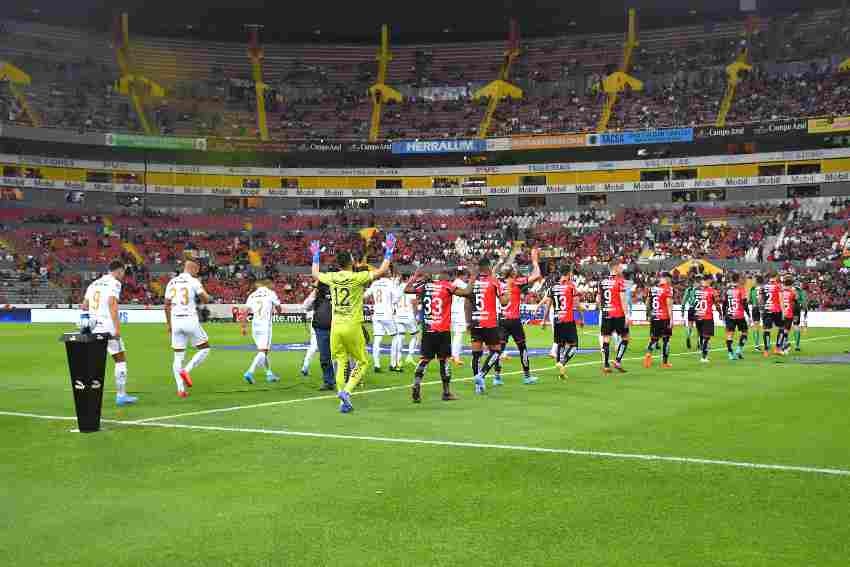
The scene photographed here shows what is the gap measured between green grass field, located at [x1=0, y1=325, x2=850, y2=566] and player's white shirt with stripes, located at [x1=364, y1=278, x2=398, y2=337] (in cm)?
593

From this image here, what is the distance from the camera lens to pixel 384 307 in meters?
22.6

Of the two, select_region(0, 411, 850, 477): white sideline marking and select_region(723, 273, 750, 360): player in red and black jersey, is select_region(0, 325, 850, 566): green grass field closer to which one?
select_region(0, 411, 850, 477): white sideline marking

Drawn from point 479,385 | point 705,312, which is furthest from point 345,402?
point 705,312

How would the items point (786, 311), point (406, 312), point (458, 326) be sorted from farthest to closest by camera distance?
1. point (786, 311)
2. point (458, 326)
3. point (406, 312)

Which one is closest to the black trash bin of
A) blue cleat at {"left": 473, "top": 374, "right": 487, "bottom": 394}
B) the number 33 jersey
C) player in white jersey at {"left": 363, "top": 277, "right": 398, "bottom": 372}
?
the number 33 jersey

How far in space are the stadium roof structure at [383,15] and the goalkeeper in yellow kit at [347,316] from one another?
63656mm

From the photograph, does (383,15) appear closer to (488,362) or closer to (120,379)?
(488,362)

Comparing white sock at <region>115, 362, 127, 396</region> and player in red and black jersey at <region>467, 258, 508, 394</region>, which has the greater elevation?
player in red and black jersey at <region>467, 258, 508, 394</region>

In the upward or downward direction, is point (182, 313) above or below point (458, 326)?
above

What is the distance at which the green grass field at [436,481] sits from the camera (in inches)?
259

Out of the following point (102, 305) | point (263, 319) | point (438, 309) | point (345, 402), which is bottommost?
point (345, 402)

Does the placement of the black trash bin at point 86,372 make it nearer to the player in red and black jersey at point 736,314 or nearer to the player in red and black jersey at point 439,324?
the player in red and black jersey at point 439,324

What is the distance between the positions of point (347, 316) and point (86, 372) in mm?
3883

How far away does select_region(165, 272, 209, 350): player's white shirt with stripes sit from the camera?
1680 centimetres
